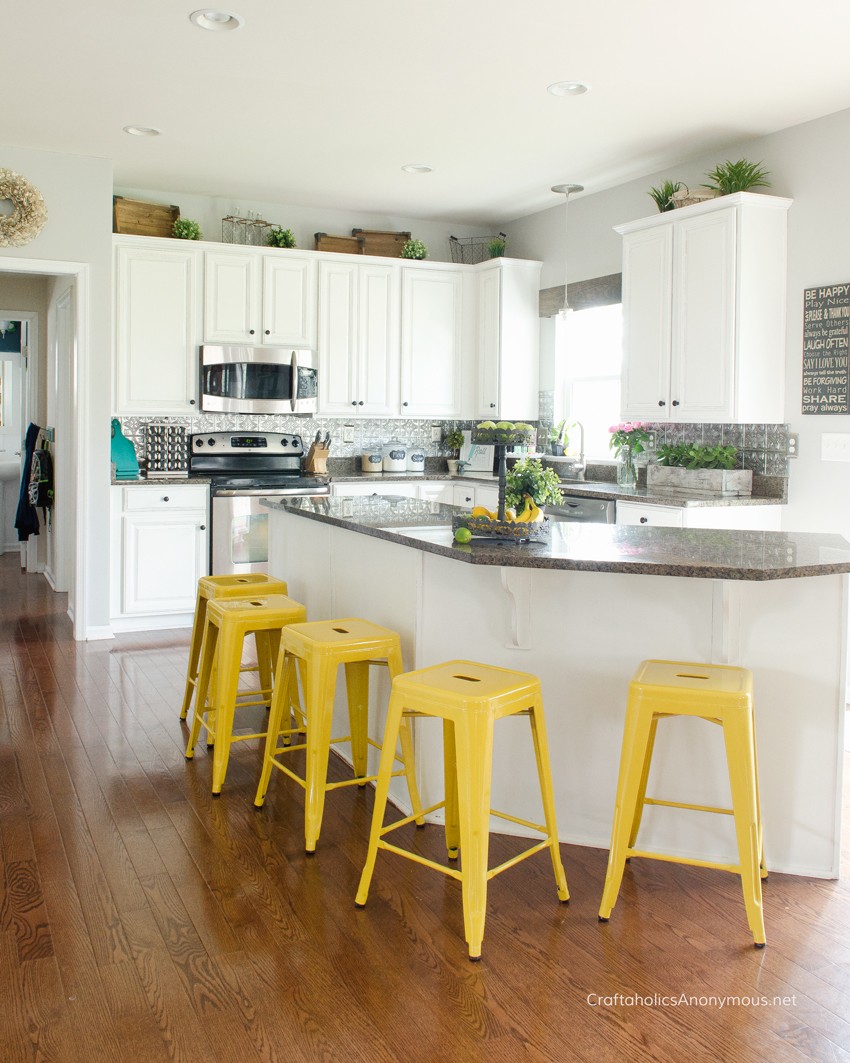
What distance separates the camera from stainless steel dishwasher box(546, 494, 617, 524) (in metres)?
5.07

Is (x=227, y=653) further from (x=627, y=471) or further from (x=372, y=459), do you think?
(x=372, y=459)

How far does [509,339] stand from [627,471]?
1503 millimetres

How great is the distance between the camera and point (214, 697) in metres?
3.73

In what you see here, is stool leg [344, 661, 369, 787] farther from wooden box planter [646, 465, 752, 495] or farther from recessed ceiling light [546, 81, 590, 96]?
recessed ceiling light [546, 81, 590, 96]

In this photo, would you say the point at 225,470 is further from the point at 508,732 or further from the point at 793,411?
the point at 508,732

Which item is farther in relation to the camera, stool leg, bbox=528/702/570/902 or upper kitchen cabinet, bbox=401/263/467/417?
upper kitchen cabinet, bbox=401/263/467/417

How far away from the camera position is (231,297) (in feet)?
19.8

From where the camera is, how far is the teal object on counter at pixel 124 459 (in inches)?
225

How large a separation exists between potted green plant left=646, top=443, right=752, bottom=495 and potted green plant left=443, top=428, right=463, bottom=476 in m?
1.68

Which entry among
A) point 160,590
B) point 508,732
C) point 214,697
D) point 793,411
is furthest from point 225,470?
point 508,732

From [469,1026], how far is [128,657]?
3.54 metres

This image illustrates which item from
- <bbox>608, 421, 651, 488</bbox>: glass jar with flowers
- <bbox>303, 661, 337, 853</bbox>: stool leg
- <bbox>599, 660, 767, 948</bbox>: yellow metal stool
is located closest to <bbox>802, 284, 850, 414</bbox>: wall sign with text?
<bbox>608, 421, 651, 488</bbox>: glass jar with flowers

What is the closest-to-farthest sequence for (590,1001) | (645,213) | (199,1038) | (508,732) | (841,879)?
(199,1038) → (590,1001) → (841,879) → (508,732) → (645,213)

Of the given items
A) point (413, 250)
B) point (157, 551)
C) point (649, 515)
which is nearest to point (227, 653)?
point (649, 515)
